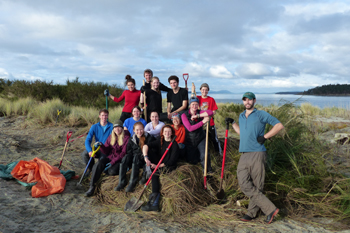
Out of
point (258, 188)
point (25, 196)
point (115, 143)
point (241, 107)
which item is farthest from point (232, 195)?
point (241, 107)

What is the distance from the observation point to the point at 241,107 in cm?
1247

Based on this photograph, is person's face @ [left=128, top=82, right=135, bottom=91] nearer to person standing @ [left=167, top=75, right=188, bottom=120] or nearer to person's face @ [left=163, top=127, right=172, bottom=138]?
person standing @ [left=167, top=75, right=188, bottom=120]

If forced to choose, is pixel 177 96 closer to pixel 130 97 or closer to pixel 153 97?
pixel 153 97

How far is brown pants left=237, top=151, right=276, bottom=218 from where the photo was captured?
12.1 ft

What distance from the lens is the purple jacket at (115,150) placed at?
192 inches

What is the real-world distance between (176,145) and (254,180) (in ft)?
4.87

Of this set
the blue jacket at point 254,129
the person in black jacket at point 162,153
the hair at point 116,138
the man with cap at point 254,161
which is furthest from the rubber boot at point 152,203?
the blue jacket at point 254,129

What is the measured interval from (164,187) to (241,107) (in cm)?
899

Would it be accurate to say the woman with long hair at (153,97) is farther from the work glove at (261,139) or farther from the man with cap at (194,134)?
the work glove at (261,139)

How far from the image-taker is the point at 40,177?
4805 mm

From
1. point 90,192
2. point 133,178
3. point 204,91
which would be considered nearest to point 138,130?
point 133,178

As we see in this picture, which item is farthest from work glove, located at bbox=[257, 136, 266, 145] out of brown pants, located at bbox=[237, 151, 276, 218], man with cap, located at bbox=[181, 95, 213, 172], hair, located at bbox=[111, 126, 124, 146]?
hair, located at bbox=[111, 126, 124, 146]

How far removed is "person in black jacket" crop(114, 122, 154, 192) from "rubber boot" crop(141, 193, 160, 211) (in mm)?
528

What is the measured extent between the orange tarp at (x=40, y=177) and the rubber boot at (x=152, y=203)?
1711mm
